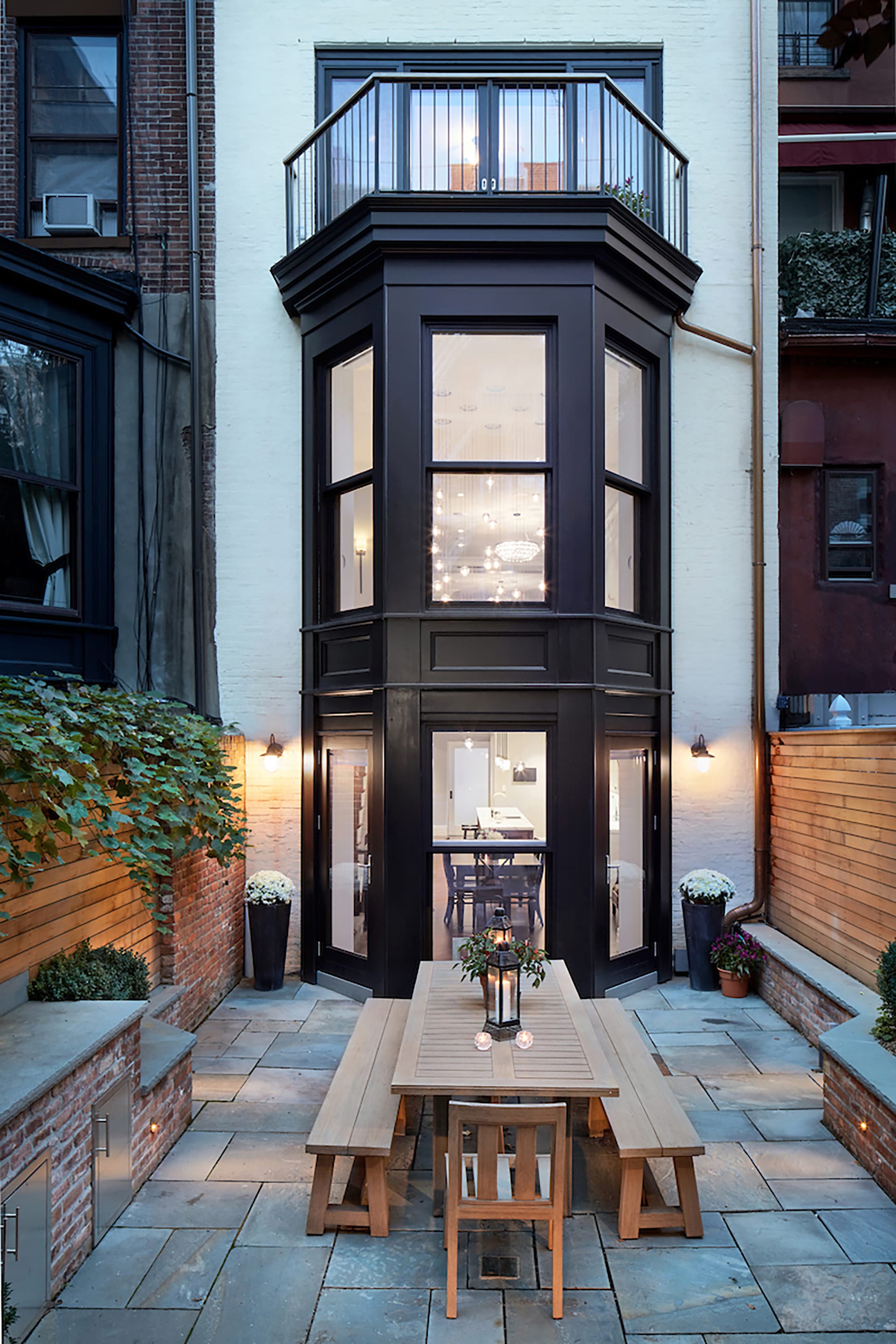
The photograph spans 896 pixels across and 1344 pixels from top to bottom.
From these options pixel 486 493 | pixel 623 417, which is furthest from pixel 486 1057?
pixel 623 417

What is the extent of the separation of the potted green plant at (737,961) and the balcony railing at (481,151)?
6.25 m

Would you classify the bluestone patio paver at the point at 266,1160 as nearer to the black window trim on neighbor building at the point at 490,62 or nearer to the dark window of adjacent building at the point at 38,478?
the dark window of adjacent building at the point at 38,478

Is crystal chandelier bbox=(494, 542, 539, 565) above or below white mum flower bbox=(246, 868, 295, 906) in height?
above

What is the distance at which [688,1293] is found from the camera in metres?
3.83

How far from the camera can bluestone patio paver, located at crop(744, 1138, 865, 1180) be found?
4789mm

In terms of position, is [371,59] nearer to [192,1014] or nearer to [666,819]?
[666,819]

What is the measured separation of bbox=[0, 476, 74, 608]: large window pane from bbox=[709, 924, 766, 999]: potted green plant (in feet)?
21.0

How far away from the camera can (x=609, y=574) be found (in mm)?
8031

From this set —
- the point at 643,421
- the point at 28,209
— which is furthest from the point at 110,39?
the point at 643,421

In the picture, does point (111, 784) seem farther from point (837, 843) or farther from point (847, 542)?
point (847, 542)

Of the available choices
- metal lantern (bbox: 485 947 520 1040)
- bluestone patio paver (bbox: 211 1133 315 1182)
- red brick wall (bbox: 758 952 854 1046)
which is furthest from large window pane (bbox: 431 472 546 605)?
bluestone patio paver (bbox: 211 1133 315 1182)

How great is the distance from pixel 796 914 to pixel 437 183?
7184 millimetres

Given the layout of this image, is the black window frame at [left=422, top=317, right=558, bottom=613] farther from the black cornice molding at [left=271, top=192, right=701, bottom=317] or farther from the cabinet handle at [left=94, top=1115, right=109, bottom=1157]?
the cabinet handle at [left=94, top=1115, right=109, bottom=1157]

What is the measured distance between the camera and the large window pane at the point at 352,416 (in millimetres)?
8047
